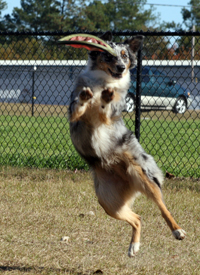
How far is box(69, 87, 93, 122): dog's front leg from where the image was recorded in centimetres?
316

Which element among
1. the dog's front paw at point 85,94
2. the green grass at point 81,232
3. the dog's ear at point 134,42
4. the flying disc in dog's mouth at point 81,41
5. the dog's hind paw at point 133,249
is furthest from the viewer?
the dog's ear at point 134,42

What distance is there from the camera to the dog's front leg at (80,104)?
3.16 m

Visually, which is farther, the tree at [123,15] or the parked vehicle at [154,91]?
the tree at [123,15]

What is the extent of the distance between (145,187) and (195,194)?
2.05 meters

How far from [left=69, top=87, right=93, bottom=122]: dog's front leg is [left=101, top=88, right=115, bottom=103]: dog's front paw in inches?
4.6

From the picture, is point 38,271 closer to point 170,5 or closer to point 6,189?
point 6,189

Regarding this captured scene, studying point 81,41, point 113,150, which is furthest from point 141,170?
point 81,41

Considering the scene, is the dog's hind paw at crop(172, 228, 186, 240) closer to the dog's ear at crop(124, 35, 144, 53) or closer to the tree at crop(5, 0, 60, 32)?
the dog's ear at crop(124, 35, 144, 53)

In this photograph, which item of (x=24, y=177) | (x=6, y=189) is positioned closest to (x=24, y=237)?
(x=6, y=189)

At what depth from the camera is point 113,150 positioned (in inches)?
145

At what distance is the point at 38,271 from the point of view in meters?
3.25

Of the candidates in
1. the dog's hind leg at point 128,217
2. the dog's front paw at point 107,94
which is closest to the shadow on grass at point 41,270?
the dog's hind leg at point 128,217

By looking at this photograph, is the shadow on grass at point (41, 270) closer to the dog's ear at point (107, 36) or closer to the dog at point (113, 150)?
the dog at point (113, 150)

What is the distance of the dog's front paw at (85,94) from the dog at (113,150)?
32cm
